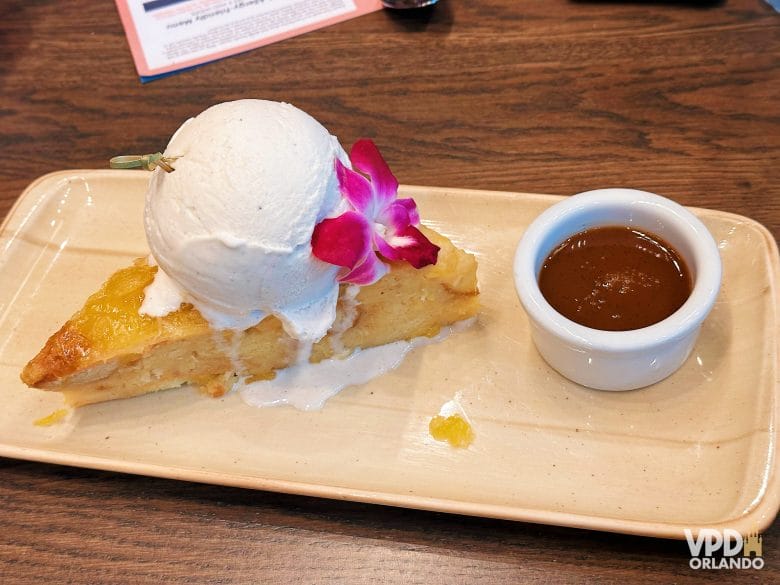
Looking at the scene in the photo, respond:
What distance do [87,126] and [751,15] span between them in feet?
7.55

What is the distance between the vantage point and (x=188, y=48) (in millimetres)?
2574

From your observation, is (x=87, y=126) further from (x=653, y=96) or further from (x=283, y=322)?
(x=653, y=96)

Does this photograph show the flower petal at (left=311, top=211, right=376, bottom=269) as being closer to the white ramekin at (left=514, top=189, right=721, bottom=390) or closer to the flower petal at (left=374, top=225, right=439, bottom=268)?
the flower petal at (left=374, top=225, right=439, bottom=268)

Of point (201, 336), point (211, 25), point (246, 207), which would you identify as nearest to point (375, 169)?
point (246, 207)

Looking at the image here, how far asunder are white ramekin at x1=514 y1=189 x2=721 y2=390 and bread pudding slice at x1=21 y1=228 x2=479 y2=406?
0.62 feet

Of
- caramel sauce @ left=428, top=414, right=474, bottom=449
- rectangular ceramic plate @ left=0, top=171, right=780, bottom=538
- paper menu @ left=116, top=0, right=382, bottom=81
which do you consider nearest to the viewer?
rectangular ceramic plate @ left=0, top=171, right=780, bottom=538

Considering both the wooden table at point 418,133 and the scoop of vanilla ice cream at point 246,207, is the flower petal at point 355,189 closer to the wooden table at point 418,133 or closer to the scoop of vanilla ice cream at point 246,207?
the scoop of vanilla ice cream at point 246,207

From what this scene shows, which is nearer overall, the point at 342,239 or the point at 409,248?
the point at 342,239

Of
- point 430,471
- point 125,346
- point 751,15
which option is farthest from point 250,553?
point 751,15

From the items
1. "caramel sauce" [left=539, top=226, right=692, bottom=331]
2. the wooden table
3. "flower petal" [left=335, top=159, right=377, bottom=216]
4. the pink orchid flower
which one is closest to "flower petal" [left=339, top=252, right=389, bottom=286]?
the pink orchid flower

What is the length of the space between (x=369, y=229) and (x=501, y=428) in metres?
0.50

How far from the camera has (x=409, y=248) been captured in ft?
4.91

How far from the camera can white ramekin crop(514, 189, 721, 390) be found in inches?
53.5

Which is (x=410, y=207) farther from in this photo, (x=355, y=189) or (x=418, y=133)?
(x=418, y=133)
